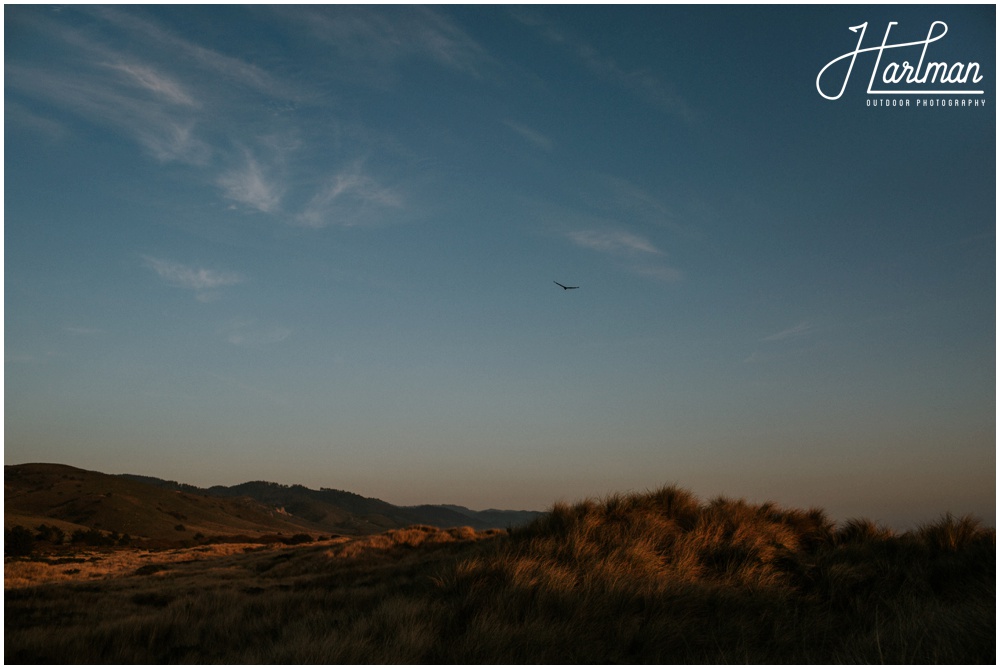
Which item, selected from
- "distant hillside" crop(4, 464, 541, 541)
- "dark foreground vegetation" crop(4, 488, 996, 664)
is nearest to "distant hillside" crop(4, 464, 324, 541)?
"distant hillside" crop(4, 464, 541, 541)

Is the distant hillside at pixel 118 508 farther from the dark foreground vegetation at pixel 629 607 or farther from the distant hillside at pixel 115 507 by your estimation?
the dark foreground vegetation at pixel 629 607

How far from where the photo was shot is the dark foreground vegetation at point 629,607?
6.49m

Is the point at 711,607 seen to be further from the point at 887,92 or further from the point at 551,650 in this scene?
the point at 887,92

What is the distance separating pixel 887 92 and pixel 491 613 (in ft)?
34.9

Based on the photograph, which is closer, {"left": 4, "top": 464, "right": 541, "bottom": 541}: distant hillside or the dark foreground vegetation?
the dark foreground vegetation

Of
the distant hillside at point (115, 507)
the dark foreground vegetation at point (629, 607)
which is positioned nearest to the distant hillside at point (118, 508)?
the distant hillside at point (115, 507)

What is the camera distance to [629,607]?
314 inches

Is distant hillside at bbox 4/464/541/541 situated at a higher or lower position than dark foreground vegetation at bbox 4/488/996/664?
lower

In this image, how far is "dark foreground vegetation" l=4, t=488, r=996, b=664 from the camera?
6.49 meters

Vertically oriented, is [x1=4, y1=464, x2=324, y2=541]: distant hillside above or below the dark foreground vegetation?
below

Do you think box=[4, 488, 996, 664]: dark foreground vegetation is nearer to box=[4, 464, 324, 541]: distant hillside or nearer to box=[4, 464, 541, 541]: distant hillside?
box=[4, 464, 541, 541]: distant hillside

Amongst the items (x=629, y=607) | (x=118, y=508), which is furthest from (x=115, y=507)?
(x=629, y=607)

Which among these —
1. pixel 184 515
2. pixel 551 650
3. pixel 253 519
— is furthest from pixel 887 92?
pixel 253 519

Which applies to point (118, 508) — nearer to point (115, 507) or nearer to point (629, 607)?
point (115, 507)
